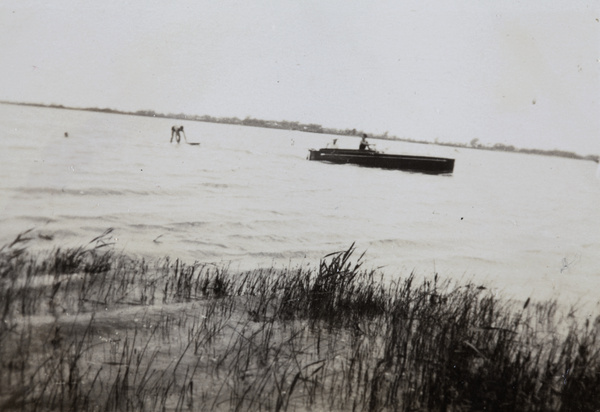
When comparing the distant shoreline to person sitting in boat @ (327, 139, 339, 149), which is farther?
person sitting in boat @ (327, 139, 339, 149)

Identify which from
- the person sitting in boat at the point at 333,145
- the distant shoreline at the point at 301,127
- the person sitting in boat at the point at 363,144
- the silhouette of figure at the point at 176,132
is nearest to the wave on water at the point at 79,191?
the silhouette of figure at the point at 176,132

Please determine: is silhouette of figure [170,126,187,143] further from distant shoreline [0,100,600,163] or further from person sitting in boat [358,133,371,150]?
person sitting in boat [358,133,371,150]

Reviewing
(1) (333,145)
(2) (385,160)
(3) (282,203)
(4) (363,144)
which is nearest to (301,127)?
(1) (333,145)

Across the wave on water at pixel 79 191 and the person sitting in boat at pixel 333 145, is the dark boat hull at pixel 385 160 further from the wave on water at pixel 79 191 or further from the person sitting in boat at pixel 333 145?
the wave on water at pixel 79 191

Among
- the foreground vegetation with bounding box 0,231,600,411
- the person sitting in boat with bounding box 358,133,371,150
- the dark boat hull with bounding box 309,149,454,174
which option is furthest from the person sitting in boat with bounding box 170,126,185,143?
the person sitting in boat with bounding box 358,133,371,150

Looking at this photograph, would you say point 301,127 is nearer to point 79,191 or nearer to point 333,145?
point 333,145

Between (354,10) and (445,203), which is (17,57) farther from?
(445,203)

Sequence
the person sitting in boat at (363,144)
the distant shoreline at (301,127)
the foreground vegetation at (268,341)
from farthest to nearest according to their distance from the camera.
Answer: the person sitting in boat at (363,144)
the distant shoreline at (301,127)
the foreground vegetation at (268,341)

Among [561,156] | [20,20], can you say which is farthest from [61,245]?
[561,156]
